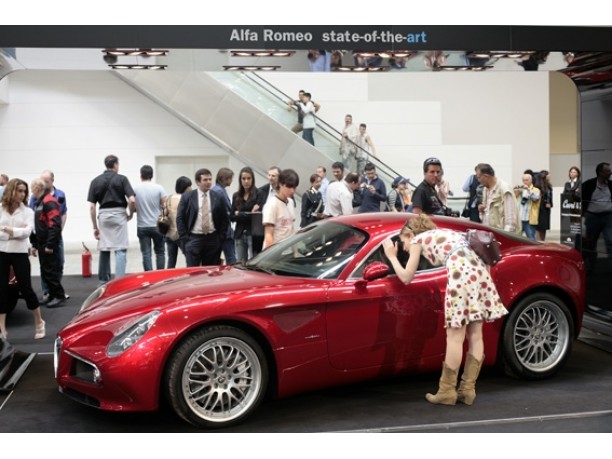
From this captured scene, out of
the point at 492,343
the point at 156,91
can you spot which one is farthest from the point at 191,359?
the point at 156,91

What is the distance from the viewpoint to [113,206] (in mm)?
11438

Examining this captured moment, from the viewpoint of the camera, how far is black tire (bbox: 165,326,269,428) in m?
5.30

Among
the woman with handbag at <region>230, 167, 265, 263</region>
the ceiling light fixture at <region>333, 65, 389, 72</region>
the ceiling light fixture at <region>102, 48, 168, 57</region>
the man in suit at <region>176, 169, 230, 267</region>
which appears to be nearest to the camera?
the ceiling light fixture at <region>102, 48, 168, 57</region>

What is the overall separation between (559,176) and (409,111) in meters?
5.34

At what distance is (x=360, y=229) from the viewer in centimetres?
637

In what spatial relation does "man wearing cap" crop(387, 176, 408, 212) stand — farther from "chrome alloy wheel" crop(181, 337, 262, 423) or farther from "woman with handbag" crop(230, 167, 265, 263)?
"chrome alloy wheel" crop(181, 337, 262, 423)

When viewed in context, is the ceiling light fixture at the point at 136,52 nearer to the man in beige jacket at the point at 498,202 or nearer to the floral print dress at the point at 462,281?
the floral print dress at the point at 462,281

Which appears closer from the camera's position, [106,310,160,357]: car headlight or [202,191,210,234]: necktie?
[106,310,160,357]: car headlight

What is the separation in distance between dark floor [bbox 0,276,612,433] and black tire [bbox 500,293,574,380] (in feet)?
0.41

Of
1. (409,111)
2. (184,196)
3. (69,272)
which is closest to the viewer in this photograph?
(184,196)

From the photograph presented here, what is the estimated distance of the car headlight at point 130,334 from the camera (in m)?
5.29

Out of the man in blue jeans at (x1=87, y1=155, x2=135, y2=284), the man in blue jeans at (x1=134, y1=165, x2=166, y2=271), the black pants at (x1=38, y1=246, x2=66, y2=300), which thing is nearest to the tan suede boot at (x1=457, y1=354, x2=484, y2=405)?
the black pants at (x1=38, y1=246, x2=66, y2=300)

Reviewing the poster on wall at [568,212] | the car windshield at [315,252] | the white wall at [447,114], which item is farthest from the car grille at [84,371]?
the white wall at [447,114]

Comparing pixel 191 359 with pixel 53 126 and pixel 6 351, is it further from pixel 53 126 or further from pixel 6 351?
pixel 53 126
